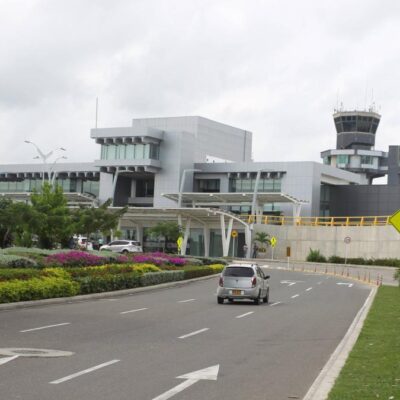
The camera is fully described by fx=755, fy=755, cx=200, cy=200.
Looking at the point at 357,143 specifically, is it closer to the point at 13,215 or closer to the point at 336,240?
the point at 336,240

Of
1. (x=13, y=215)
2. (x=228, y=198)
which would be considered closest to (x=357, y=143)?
(x=228, y=198)

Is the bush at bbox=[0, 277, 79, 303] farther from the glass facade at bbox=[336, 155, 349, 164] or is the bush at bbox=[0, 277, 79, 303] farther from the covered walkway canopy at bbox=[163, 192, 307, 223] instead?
the glass facade at bbox=[336, 155, 349, 164]

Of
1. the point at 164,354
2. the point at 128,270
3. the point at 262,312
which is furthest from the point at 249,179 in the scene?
the point at 164,354

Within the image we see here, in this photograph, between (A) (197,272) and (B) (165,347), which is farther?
(A) (197,272)

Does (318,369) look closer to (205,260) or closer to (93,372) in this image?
(93,372)

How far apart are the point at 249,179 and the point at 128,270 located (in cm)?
6927

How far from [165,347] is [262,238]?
69.5m

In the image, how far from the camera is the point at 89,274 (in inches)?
1216

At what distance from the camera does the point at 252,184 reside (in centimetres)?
10406

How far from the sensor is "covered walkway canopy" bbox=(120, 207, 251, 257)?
82562 mm

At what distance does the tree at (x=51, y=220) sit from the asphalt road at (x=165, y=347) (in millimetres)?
18570

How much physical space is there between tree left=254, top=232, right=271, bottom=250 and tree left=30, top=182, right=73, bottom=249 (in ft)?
127

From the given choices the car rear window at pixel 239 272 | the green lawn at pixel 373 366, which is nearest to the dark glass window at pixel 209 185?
the car rear window at pixel 239 272

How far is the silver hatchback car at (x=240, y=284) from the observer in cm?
2864
